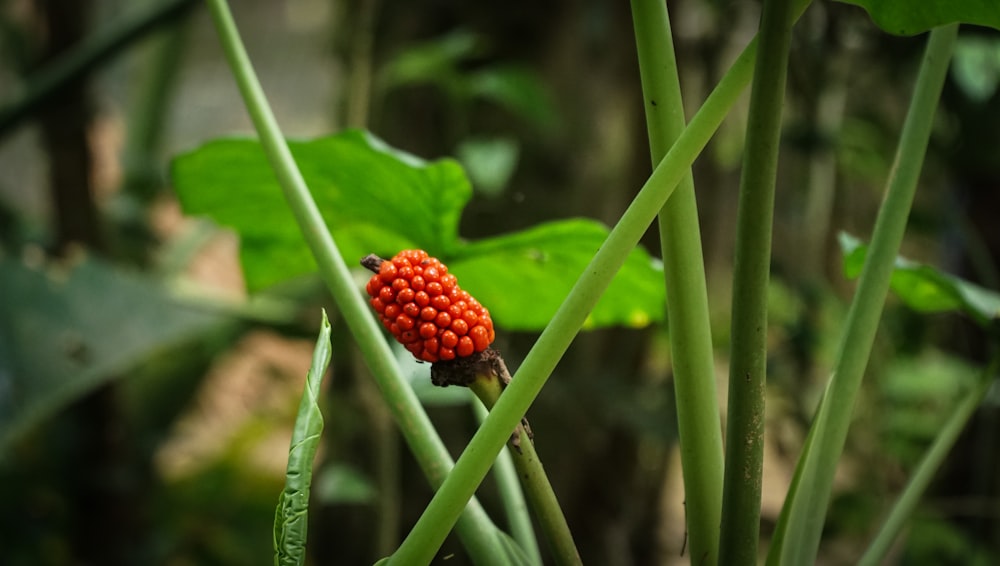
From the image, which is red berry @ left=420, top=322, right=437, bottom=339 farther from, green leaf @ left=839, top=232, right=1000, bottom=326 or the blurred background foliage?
the blurred background foliage

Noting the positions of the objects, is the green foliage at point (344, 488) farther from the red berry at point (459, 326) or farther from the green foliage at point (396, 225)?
the red berry at point (459, 326)

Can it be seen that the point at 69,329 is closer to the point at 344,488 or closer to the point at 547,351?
the point at 344,488

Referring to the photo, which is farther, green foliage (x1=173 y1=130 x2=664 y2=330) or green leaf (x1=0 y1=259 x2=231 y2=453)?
green leaf (x1=0 y1=259 x2=231 y2=453)

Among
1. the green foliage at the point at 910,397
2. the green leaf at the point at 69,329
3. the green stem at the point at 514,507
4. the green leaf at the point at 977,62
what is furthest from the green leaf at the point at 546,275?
the green foliage at the point at 910,397

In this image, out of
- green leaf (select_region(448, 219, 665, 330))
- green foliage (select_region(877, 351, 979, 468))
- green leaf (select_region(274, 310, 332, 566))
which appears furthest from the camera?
green foliage (select_region(877, 351, 979, 468))

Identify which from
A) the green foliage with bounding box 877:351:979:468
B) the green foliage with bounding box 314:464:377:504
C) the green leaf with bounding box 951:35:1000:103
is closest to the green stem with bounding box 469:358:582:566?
the green foliage with bounding box 314:464:377:504

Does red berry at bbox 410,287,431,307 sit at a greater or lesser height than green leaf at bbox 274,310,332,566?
greater
